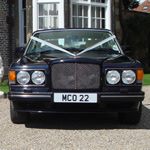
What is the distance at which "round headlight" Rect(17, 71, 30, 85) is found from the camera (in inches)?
182

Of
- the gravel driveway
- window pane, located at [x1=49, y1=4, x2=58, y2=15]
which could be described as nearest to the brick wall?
window pane, located at [x1=49, y1=4, x2=58, y2=15]

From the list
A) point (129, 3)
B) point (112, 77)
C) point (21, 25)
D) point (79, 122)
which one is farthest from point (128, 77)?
point (129, 3)

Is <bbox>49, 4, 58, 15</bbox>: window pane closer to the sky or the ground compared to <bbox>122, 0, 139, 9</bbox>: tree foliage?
closer to the ground

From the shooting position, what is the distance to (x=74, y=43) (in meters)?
5.69

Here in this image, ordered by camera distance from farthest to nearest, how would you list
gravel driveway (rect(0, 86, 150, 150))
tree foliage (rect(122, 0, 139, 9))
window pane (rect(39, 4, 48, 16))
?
tree foliage (rect(122, 0, 139, 9)), window pane (rect(39, 4, 48, 16)), gravel driveway (rect(0, 86, 150, 150))

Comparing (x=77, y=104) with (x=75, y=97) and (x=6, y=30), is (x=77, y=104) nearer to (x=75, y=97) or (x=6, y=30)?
(x=75, y=97)

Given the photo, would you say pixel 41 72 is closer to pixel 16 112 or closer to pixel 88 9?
pixel 16 112

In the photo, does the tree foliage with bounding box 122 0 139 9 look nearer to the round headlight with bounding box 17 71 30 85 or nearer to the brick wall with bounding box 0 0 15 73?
the brick wall with bounding box 0 0 15 73

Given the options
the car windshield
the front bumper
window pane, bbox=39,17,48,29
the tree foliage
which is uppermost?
the tree foliage

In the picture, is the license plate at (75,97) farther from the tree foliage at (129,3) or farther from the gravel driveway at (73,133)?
the tree foliage at (129,3)

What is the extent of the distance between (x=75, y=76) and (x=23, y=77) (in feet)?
2.33

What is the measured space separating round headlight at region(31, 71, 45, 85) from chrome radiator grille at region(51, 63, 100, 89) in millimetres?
149

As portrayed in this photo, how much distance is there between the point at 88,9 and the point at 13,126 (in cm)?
944

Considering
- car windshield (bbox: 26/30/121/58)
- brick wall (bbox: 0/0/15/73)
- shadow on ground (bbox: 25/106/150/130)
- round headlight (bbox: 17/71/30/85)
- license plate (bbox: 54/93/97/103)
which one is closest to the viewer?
license plate (bbox: 54/93/97/103)
